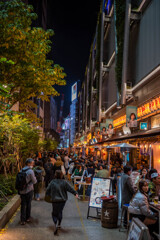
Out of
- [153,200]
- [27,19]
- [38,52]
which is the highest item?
[27,19]

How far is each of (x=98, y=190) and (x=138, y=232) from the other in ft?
17.3

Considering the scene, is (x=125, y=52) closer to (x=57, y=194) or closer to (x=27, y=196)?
(x=27, y=196)

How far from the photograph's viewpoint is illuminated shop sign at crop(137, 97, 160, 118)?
40.3 ft

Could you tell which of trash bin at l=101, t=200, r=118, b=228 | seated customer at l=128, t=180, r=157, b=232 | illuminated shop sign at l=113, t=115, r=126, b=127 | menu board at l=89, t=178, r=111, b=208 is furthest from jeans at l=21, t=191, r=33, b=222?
illuminated shop sign at l=113, t=115, r=126, b=127

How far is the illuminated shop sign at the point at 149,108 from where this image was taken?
12.3 meters

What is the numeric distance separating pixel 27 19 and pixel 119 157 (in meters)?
16.4

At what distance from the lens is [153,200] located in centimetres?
675

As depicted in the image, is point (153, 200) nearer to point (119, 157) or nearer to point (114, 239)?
point (114, 239)

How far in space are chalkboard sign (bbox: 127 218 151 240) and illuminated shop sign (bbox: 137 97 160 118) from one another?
916 centimetres

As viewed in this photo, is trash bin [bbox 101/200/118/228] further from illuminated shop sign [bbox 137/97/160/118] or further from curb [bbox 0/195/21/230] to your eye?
illuminated shop sign [bbox 137/97/160/118]

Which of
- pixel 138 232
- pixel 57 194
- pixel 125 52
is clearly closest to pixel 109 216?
pixel 57 194

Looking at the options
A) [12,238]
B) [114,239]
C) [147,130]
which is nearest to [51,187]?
[12,238]

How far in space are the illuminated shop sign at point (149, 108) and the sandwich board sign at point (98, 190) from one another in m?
5.39

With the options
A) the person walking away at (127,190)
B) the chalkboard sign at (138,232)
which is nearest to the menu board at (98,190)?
the person walking away at (127,190)
